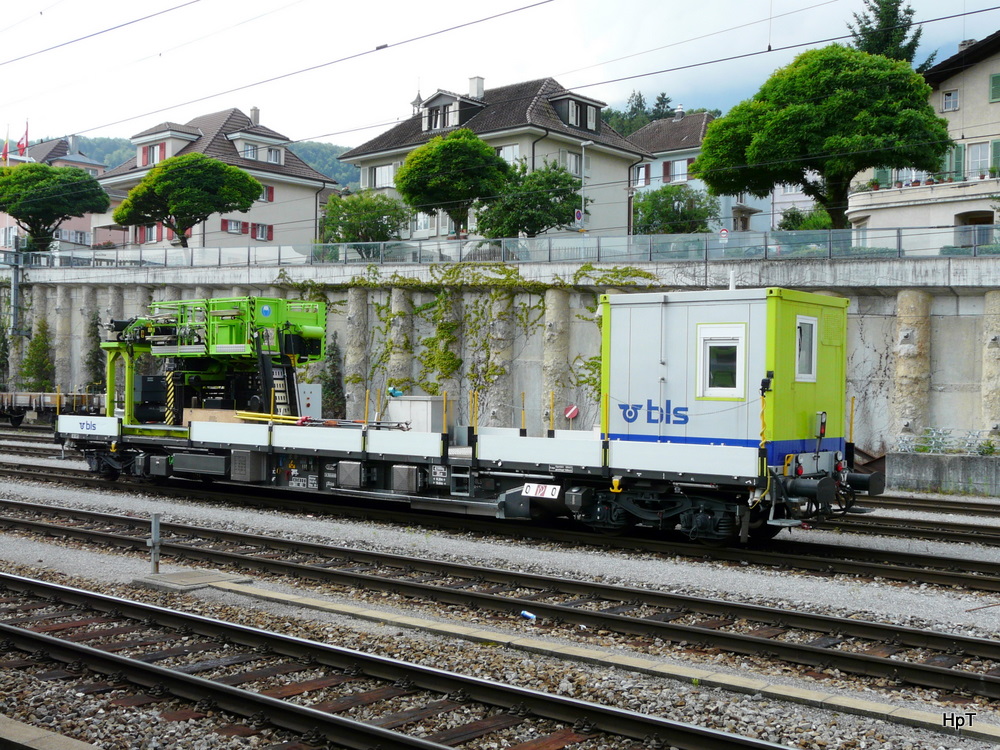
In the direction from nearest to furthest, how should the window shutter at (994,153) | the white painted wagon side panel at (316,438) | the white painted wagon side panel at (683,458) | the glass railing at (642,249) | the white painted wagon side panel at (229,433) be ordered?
the white painted wagon side panel at (683,458), the white painted wagon side panel at (316,438), the white painted wagon side panel at (229,433), the glass railing at (642,249), the window shutter at (994,153)

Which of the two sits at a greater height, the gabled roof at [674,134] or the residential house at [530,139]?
the gabled roof at [674,134]

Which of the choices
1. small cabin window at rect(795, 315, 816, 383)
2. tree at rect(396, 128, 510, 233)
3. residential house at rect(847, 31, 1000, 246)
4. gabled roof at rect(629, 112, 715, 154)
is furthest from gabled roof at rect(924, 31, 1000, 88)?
small cabin window at rect(795, 315, 816, 383)

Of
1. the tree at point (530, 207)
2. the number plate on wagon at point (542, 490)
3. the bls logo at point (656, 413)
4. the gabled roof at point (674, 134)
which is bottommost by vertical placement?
the number plate on wagon at point (542, 490)

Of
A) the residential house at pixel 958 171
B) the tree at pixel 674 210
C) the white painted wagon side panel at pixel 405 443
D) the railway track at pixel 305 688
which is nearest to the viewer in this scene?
the railway track at pixel 305 688

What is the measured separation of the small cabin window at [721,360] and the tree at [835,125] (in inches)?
782

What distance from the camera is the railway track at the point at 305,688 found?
6.38 metres

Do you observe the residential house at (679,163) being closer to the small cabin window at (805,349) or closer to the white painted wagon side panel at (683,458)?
the small cabin window at (805,349)

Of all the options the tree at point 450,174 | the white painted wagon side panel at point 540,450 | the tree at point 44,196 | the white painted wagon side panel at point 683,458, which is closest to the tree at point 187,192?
the tree at point 44,196

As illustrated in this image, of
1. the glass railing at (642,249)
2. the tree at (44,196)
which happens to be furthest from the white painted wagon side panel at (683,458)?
the tree at (44,196)

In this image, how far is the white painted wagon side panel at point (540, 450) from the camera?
1345 centimetres

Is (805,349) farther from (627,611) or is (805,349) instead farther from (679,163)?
(679,163)

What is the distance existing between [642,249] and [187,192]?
29.4 meters

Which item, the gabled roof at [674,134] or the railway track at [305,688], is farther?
the gabled roof at [674,134]

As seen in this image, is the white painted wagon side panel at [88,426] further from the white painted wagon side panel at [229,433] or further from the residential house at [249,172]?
the residential house at [249,172]
